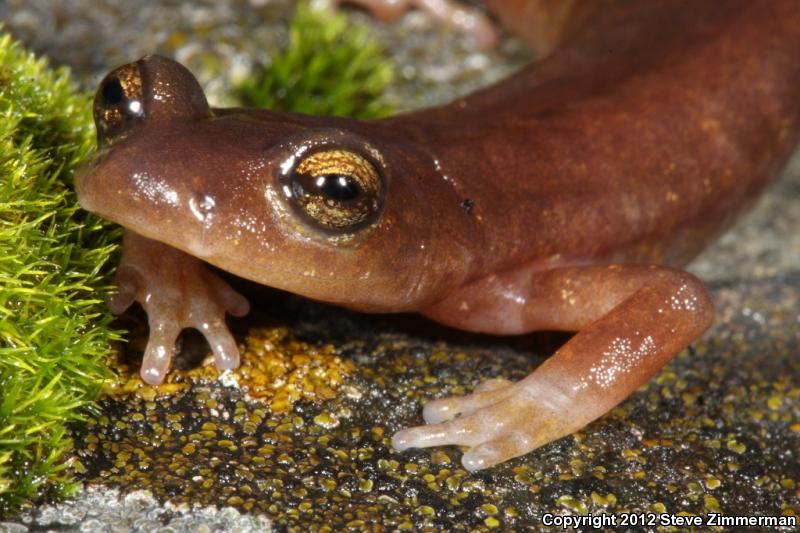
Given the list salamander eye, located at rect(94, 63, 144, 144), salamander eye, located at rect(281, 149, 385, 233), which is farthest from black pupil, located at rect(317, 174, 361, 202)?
salamander eye, located at rect(94, 63, 144, 144)

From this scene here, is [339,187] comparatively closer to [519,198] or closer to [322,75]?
[519,198]

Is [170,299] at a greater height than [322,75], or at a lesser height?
lesser

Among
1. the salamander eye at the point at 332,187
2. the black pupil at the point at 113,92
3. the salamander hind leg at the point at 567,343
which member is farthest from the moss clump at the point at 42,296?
the salamander hind leg at the point at 567,343

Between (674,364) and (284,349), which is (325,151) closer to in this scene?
(284,349)

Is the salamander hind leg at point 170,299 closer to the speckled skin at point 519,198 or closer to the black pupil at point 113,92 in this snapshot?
the speckled skin at point 519,198

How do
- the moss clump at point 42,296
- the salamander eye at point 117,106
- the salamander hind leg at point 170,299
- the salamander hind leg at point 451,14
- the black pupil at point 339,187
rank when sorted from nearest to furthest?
the moss clump at point 42,296
the black pupil at point 339,187
the salamander eye at point 117,106
the salamander hind leg at point 170,299
the salamander hind leg at point 451,14

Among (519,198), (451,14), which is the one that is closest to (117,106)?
(519,198)
